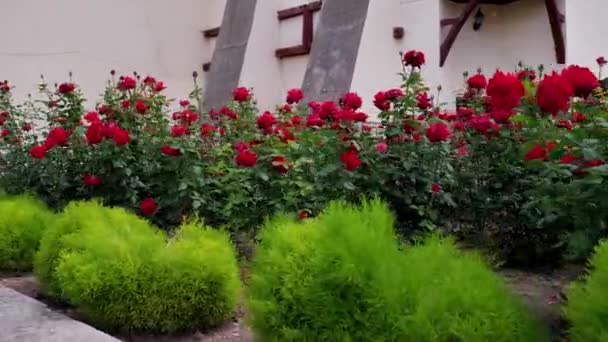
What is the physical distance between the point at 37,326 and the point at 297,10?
6.24m

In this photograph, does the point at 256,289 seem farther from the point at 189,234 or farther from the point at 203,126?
the point at 203,126

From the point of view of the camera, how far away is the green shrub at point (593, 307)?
1.44m

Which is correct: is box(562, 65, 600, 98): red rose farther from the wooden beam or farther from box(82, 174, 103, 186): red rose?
the wooden beam

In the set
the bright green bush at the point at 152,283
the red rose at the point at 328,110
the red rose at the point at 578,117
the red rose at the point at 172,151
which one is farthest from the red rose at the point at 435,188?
the red rose at the point at 172,151

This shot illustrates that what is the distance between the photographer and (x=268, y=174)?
11.2ft

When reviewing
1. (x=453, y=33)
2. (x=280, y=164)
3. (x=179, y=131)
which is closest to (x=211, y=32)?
(x=453, y=33)

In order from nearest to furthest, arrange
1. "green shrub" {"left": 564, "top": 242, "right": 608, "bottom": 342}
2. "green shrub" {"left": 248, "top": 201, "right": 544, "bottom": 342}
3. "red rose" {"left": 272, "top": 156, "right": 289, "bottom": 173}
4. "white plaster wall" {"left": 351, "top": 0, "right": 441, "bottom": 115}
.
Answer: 1. "green shrub" {"left": 564, "top": 242, "right": 608, "bottom": 342}
2. "green shrub" {"left": 248, "top": 201, "right": 544, "bottom": 342}
3. "red rose" {"left": 272, "top": 156, "right": 289, "bottom": 173}
4. "white plaster wall" {"left": 351, "top": 0, "right": 441, "bottom": 115}

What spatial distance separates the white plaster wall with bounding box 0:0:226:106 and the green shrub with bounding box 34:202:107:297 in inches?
199

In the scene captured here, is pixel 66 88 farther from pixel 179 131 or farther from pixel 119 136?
pixel 179 131

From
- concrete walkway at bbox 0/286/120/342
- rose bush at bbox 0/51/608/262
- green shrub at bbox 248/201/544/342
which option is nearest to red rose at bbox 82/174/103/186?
rose bush at bbox 0/51/608/262

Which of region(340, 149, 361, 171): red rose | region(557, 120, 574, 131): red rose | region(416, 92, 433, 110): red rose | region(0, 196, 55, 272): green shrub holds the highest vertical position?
region(416, 92, 433, 110): red rose

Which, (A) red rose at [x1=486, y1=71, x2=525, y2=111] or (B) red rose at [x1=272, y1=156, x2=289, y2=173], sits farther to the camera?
(B) red rose at [x1=272, y1=156, x2=289, y2=173]

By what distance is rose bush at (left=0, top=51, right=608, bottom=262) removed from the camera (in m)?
2.47

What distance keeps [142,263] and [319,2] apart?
5.78 m
